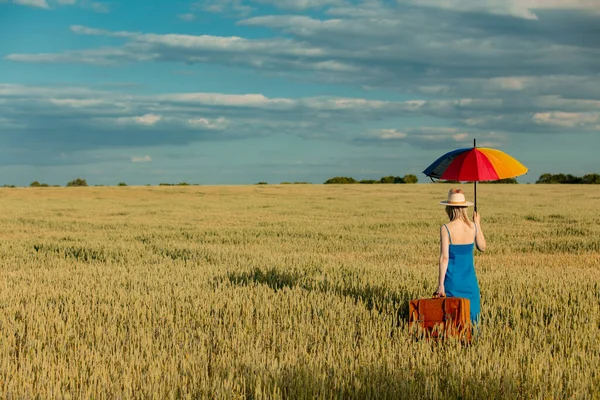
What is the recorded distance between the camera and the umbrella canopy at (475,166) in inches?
285

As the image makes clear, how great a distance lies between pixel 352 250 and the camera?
1852 centimetres

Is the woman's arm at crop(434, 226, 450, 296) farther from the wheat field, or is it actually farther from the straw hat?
the wheat field

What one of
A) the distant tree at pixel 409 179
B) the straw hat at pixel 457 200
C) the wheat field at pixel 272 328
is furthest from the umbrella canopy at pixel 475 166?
the distant tree at pixel 409 179

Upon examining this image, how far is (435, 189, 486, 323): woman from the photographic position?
6898 millimetres

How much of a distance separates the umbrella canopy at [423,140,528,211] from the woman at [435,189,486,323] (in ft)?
1.30

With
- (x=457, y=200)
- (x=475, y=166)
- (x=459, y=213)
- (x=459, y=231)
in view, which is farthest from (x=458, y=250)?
(x=475, y=166)

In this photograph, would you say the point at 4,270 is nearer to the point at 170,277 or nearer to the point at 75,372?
the point at 170,277

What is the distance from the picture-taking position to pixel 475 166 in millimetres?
7281

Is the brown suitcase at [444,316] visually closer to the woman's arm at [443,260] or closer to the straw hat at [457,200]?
the woman's arm at [443,260]

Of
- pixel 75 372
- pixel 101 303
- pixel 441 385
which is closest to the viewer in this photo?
pixel 441 385

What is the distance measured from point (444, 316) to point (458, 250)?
0.83 m

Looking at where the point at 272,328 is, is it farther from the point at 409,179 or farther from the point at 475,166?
the point at 409,179

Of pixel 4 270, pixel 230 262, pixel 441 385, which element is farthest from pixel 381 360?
pixel 4 270

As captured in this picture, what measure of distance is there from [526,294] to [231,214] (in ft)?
83.2
